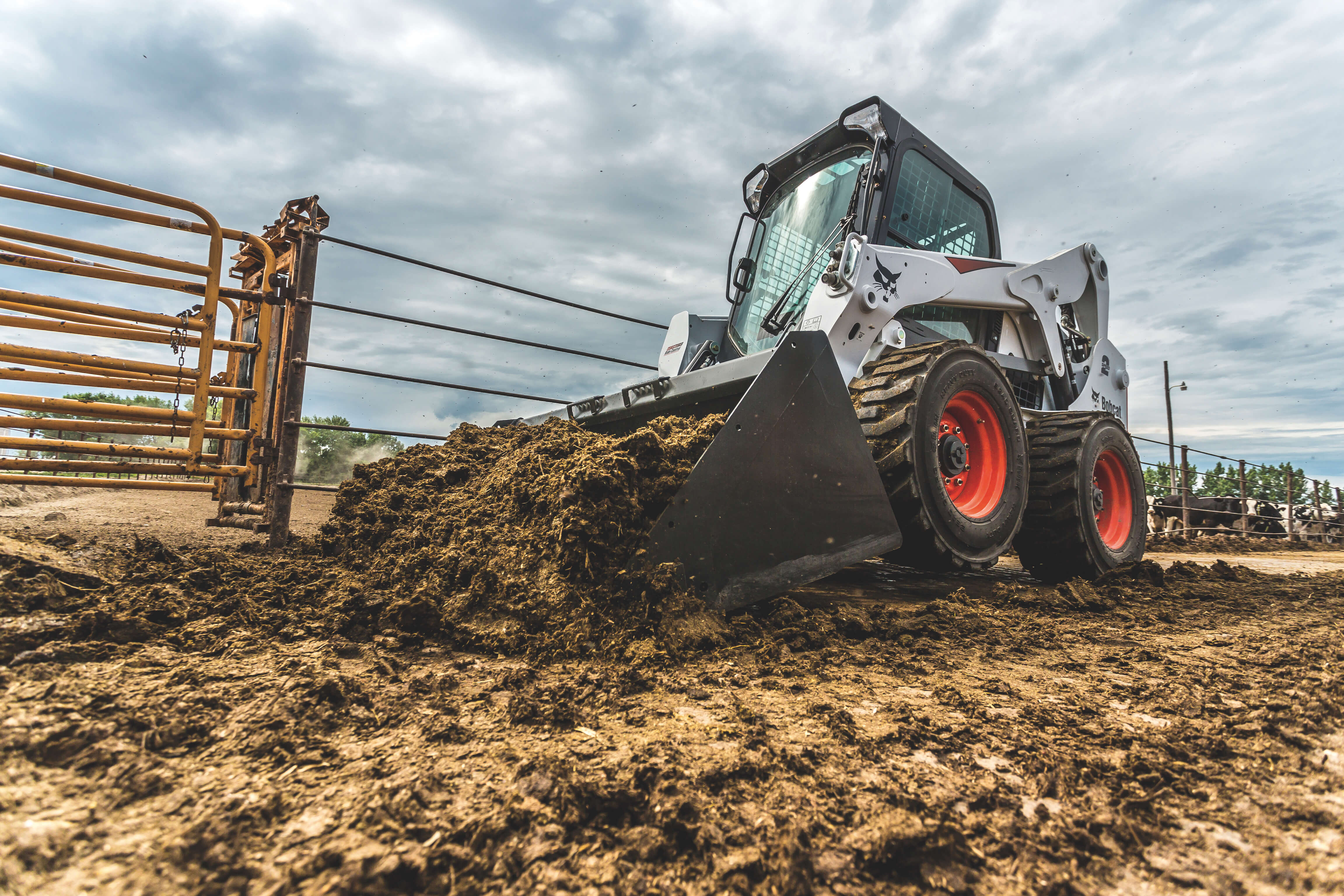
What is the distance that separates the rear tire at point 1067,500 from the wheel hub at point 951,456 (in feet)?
4.01

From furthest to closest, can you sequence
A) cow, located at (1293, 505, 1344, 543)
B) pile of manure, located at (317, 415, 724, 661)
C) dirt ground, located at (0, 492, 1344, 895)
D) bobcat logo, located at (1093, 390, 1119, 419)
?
1. cow, located at (1293, 505, 1344, 543)
2. bobcat logo, located at (1093, 390, 1119, 419)
3. pile of manure, located at (317, 415, 724, 661)
4. dirt ground, located at (0, 492, 1344, 895)

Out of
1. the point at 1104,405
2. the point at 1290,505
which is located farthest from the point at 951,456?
the point at 1290,505

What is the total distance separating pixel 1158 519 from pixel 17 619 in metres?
17.8

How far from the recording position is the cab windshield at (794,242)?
13.8 ft

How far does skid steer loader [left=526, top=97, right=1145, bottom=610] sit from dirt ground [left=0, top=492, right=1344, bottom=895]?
17.8 inches

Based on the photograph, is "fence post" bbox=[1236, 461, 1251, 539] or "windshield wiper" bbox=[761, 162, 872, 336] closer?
"windshield wiper" bbox=[761, 162, 872, 336]

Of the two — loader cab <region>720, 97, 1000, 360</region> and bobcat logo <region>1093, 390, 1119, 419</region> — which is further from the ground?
loader cab <region>720, 97, 1000, 360</region>

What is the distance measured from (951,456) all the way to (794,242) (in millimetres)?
2074

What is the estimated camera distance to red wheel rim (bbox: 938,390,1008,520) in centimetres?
348

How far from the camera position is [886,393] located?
10.0 feet

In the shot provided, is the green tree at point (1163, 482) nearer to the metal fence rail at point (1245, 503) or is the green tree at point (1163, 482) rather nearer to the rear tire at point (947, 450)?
the metal fence rail at point (1245, 503)

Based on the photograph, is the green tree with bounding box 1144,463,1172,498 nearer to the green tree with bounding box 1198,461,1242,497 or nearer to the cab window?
the green tree with bounding box 1198,461,1242,497

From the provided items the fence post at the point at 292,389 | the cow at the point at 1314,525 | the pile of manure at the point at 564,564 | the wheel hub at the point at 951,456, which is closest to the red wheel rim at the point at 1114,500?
the wheel hub at the point at 951,456

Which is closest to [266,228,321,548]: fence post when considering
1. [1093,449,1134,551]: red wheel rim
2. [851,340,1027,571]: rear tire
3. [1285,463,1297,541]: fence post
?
[851,340,1027,571]: rear tire
